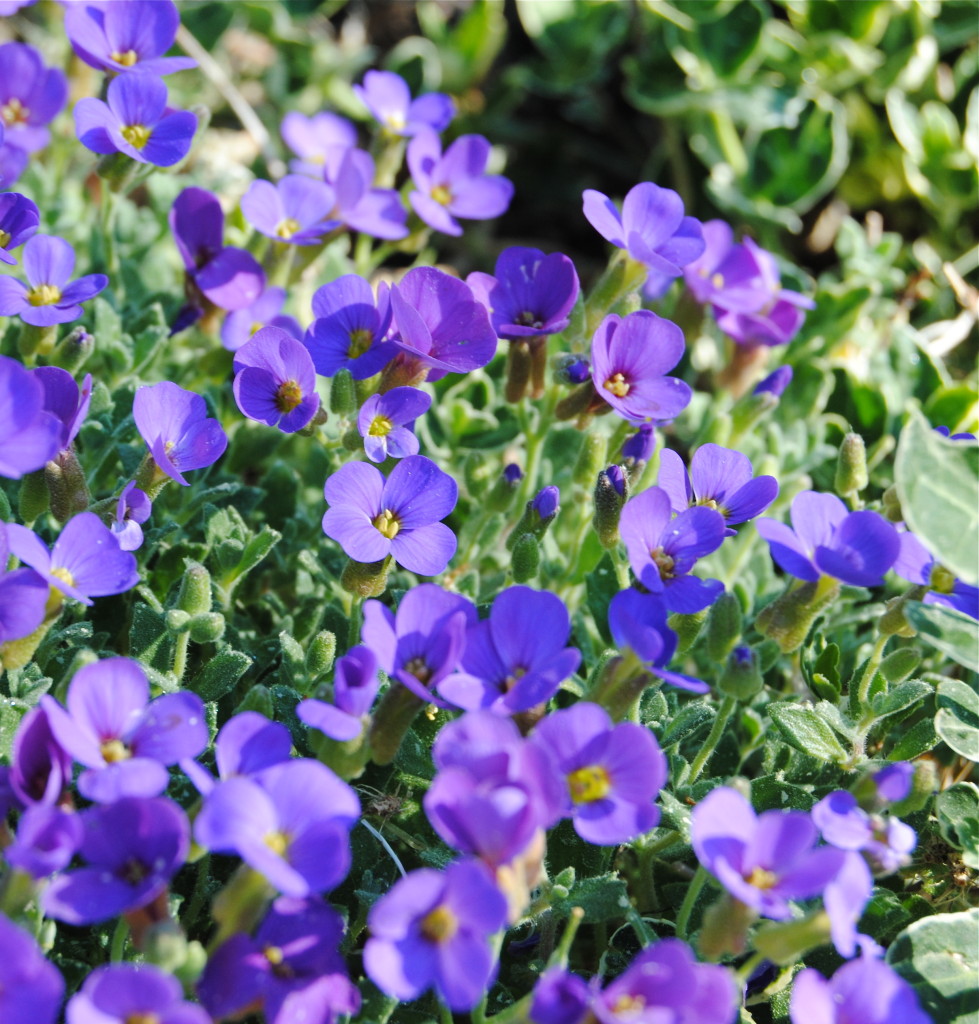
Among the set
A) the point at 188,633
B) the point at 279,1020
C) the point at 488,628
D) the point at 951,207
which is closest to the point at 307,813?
the point at 279,1020

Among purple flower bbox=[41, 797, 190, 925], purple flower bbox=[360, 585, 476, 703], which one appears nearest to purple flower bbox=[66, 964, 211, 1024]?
purple flower bbox=[41, 797, 190, 925]

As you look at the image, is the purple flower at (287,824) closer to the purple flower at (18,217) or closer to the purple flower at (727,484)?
the purple flower at (727,484)

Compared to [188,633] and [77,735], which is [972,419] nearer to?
[188,633]

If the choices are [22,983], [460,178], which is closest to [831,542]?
[22,983]

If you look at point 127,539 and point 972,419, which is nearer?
point 127,539

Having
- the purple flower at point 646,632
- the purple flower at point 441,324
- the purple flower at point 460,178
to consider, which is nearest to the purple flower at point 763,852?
the purple flower at point 646,632

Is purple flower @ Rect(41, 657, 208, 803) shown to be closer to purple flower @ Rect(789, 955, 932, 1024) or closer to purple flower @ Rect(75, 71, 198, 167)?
purple flower @ Rect(789, 955, 932, 1024)

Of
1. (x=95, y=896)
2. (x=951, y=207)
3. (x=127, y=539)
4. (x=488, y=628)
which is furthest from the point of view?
(x=951, y=207)
